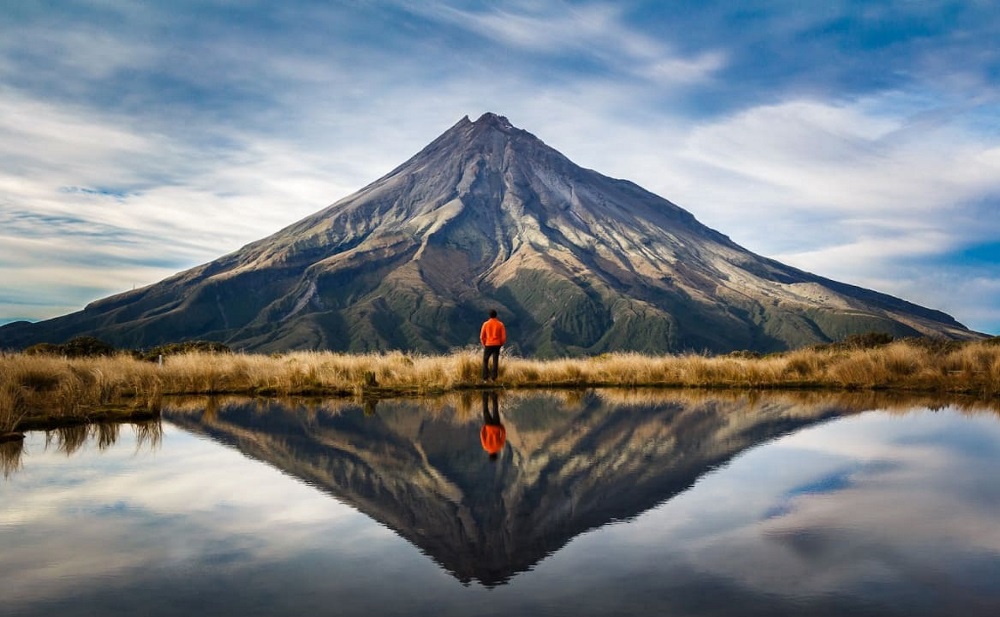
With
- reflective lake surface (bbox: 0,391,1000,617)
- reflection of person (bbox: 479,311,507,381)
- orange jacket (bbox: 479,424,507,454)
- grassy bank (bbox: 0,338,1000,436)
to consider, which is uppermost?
reflection of person (bbox: 479,311,507,381)

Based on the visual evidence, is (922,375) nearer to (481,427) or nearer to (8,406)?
(481,427)

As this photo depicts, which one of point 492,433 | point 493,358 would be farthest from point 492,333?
point 492,433

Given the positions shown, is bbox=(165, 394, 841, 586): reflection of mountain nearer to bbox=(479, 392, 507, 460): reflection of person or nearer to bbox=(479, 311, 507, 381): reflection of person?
bbox=(479, 392, 507, 460): reflection of person

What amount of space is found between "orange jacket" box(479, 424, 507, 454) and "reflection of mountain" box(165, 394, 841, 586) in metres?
0.14

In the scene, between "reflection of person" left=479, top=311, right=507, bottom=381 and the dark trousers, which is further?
the dark trousers

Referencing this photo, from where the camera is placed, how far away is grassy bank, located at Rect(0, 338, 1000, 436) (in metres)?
18.8

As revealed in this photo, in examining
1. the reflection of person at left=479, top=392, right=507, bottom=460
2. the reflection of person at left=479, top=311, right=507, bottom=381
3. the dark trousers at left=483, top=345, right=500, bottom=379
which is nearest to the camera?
the reflection of person at left=479, top=392, right=507, bottom=460

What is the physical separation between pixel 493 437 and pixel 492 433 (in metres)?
0.46

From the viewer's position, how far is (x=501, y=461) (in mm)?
9422

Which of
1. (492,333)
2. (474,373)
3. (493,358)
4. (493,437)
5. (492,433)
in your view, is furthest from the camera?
(474,373)

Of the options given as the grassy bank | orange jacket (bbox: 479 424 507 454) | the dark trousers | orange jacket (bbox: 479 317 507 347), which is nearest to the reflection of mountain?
orange jacket (bbox: 479 424 507 454)

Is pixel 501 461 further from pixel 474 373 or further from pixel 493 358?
pixel 474 373

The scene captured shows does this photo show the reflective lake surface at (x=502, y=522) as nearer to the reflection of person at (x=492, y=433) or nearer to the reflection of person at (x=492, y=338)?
the reflection of person at (x=492, y=433)

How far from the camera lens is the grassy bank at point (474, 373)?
61.7 ft
